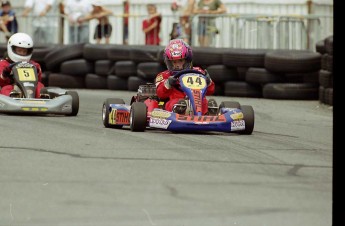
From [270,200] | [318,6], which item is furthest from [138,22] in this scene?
[270,200]

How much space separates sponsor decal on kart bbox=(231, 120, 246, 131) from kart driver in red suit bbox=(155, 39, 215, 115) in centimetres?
44

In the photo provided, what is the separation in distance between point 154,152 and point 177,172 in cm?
118

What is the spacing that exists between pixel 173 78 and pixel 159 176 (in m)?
3.28

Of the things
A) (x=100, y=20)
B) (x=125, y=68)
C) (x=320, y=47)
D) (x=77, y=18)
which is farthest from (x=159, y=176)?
(x=77, y=18)

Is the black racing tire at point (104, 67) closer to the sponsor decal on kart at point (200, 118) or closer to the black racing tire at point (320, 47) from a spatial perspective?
the black racing tire at point (320, 47)

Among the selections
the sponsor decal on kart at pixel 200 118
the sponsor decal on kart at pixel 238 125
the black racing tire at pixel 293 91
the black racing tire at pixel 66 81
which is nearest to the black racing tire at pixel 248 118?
the sponsor decal on kart at pixel 238 125

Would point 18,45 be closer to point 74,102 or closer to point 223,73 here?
point 74,102

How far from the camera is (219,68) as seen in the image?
17.9 m

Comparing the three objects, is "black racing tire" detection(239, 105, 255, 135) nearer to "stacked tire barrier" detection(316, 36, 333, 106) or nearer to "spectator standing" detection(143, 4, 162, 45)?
"stacked tire barrier" detection(316, 36, 333, 106)

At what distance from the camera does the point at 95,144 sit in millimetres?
10227

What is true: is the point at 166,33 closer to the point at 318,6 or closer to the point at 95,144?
the point at 318,6

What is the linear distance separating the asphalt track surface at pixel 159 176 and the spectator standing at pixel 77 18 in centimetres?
814

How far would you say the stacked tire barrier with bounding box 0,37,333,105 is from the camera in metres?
17.0

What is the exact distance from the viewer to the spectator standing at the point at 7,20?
20891mm
